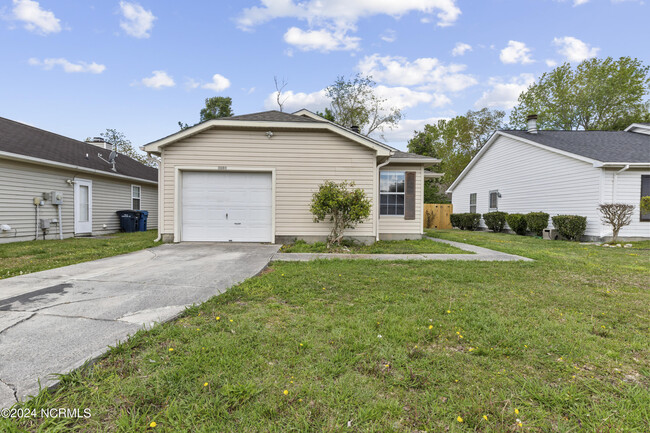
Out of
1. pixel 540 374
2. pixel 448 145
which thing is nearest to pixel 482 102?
pixel 448 145

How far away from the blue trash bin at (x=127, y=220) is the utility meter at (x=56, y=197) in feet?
8.86

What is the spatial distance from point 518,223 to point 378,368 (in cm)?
1365

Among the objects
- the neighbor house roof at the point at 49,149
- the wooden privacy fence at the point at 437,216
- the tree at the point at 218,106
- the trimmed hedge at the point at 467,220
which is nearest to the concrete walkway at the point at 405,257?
the neighbor house roof at the point at 49,149

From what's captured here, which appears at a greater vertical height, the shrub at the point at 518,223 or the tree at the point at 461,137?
the tree at the point at 461,137

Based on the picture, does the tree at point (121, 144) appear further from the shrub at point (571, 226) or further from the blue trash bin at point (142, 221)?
the shrub at point (571, 226)

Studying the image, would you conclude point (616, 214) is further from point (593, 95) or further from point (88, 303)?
point (593, 95)

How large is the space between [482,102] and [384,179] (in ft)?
91.3

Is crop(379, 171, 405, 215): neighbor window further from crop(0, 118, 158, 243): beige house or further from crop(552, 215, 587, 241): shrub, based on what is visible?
crop(0, 118, 158, 243): beige house

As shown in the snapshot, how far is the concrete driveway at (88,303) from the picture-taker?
6.81ft

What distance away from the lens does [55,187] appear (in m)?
10.1

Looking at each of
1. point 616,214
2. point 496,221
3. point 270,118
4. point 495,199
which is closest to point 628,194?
point 616,214

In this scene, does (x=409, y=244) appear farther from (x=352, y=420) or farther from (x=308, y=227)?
→ (x=352, y=420)

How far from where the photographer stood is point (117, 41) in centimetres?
1162

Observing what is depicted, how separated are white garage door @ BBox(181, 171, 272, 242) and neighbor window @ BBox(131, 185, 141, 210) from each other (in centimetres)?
785
